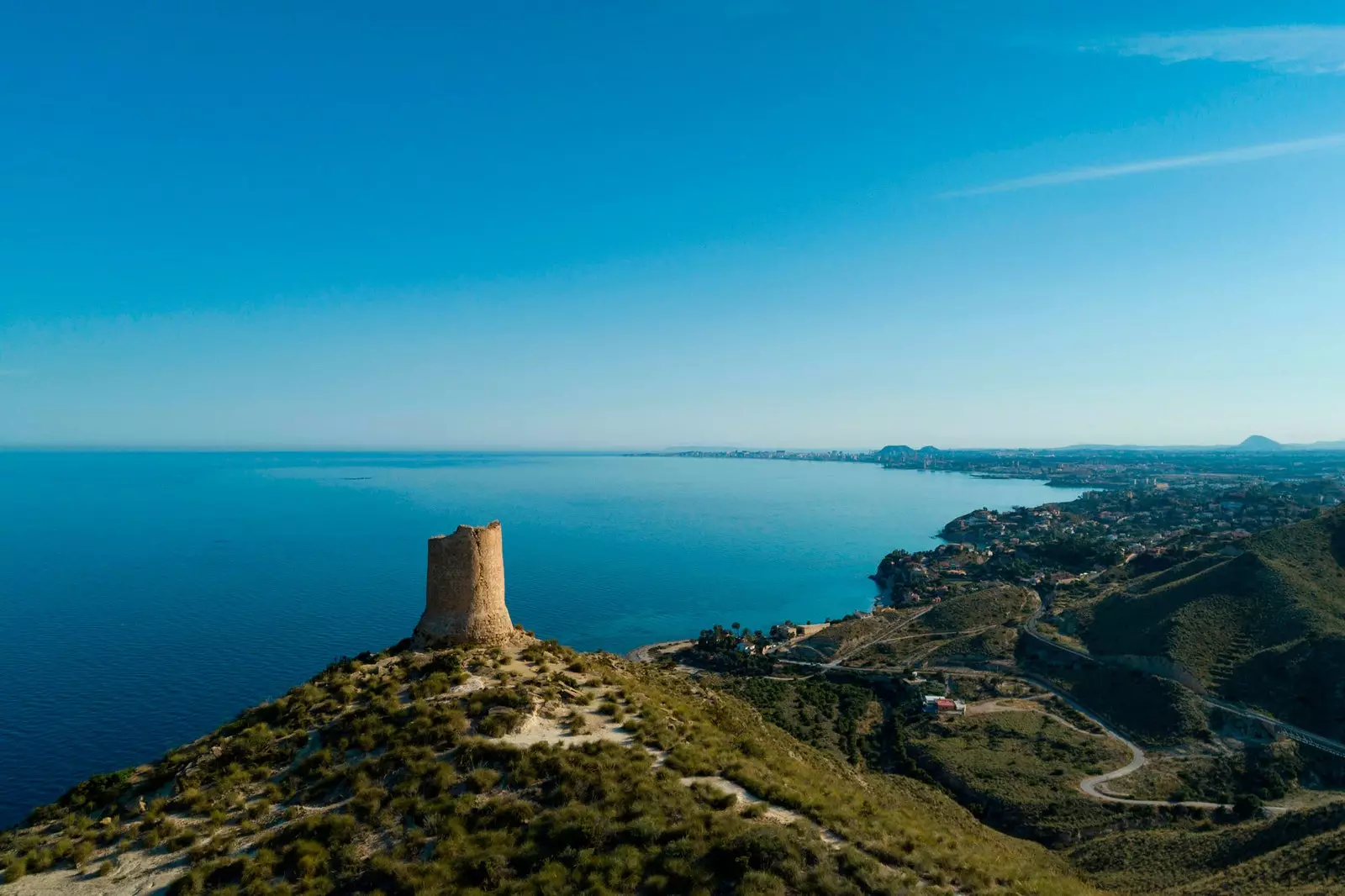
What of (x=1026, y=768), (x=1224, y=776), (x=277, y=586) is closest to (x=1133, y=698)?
(x=1224, y=776)

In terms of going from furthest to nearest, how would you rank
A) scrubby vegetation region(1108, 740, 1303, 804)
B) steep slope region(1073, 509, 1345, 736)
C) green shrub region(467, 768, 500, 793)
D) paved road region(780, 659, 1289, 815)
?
steep slope region(1073, 509, 1345, 736) < scrubby vegetation region(1108, 740, 1303, 804) < paved road region(780, 659, 1289, 815) < green shrub region(467, 768, 500, 793)

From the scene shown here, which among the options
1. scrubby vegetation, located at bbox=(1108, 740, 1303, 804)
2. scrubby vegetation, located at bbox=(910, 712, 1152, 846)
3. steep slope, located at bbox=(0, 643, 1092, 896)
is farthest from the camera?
scrubby vegetation, located at bbox=(1108, 740, 1303, 804)

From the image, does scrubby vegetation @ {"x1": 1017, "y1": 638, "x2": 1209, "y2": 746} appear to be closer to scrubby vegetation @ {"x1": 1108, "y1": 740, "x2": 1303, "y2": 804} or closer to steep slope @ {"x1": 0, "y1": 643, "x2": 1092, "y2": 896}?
scrubby vegetation @ {"x1": 1108, "y1": 740, "x2": 1303, "y2": 804}

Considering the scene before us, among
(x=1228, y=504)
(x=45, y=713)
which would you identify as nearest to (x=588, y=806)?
(x=45, y=713)

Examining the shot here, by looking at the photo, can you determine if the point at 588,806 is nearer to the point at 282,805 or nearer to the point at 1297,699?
the point at 282,805

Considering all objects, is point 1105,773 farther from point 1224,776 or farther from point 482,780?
point 482,780

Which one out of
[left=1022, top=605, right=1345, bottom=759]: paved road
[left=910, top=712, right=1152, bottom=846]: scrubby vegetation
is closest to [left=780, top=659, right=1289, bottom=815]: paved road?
[left=910, top=712, right=1152, bottom=846]: scrubby vegetation

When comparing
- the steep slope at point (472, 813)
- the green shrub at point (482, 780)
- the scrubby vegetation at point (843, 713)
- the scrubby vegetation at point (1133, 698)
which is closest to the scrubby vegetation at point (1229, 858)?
the steep slope at point (472, 813)

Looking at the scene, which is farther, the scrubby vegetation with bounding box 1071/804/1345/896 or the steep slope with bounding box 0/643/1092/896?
the scrubby vegetation with bounding box 1071/804/1345/896
